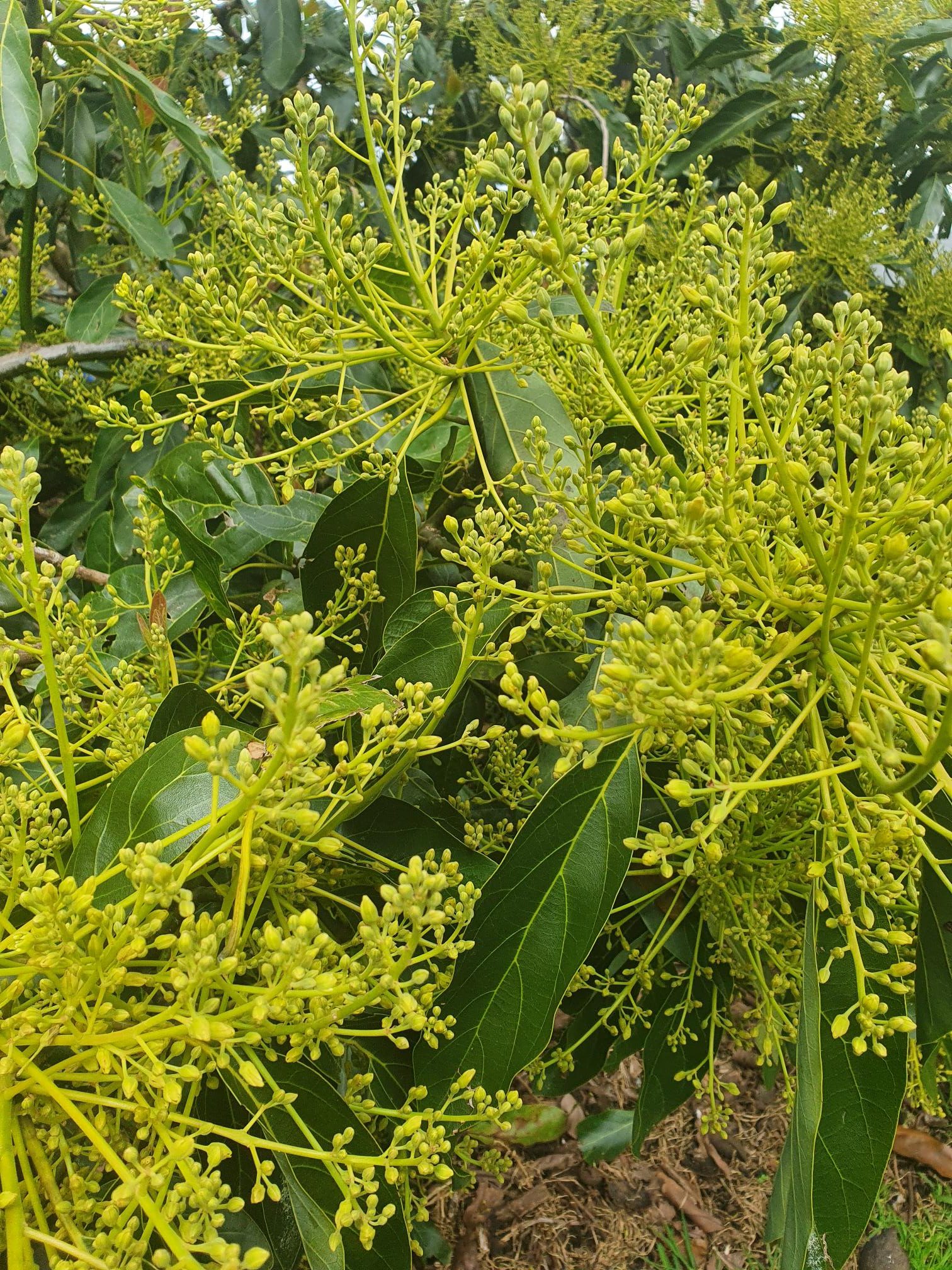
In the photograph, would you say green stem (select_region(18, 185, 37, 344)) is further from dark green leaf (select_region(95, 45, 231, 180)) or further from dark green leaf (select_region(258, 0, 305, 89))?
dark green leaf (select_region(258, 0, 305, 89))

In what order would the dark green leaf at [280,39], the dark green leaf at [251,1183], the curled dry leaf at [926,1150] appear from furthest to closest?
the curled dry leaf at [926,1150] → the dark green leaf at [280,39] → the dark green leaf at [251,1183]

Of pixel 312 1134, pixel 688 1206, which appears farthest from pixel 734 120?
pixel 688 1206

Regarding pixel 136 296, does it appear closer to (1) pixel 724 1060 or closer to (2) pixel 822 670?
(2) pixel 822 670

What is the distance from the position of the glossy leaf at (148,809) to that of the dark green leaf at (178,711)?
0.09 meters

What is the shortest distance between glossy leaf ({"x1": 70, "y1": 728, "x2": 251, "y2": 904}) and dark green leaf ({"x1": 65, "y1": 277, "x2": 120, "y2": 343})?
1083 millimetres

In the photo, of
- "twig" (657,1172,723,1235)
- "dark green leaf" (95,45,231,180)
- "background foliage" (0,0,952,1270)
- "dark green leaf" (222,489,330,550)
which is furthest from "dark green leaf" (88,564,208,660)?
"twig" (657,1172,723,1235)

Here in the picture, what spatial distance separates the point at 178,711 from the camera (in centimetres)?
88

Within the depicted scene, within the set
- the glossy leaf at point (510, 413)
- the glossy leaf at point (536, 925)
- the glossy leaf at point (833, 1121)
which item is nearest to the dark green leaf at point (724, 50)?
the glossy leaf at point (510, 413)

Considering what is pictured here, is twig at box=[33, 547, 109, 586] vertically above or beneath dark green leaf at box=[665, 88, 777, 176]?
beneath

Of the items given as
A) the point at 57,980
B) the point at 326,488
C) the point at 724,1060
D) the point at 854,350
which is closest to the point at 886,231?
the point at 326,488

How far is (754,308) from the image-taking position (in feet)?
2.43

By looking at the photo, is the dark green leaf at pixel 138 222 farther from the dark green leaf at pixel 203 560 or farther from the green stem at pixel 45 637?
the green stem at pixel 45 637

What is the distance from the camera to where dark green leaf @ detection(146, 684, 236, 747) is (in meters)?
0.88

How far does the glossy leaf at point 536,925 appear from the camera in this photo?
2.66 ft
